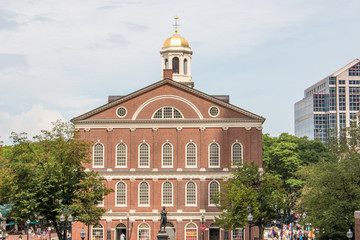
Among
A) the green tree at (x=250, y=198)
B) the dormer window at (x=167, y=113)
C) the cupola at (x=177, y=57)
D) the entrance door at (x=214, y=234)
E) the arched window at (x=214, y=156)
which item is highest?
the cupola at (x=177, y=57)

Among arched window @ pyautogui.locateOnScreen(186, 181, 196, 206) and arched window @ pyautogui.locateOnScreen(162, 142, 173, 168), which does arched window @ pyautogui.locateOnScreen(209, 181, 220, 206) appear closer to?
arched window @ pyautogui.locateOnScreen(186, 181, 196, 206)

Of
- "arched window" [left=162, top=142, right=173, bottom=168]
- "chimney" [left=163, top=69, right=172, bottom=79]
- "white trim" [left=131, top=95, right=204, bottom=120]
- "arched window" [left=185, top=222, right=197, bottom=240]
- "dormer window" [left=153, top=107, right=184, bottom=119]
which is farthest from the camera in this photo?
"chimney" [left=163, top=69, right=172, bottom=79]

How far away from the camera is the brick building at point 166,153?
72562 millimetres

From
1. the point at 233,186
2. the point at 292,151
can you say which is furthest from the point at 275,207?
the point at 292,151

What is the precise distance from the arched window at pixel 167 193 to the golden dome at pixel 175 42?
21523mm

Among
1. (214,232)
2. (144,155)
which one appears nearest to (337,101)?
(214,232)

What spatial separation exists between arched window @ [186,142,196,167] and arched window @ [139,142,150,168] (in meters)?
4.33

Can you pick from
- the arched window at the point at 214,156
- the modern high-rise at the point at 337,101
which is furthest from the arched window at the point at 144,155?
the modern high-rise at the point at 337,101

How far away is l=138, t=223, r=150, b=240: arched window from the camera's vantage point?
72438 mm

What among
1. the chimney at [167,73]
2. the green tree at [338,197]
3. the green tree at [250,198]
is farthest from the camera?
the chimney at [167,73]

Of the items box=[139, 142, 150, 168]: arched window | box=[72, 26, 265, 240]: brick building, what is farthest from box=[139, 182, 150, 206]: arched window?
box=[139, 142, 150, 168]: arched window

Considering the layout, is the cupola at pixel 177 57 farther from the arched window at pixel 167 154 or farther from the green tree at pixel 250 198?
the green tree at pixel 250 198

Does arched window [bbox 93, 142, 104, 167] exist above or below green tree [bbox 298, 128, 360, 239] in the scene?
above

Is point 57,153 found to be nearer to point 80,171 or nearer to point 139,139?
point 80,171
